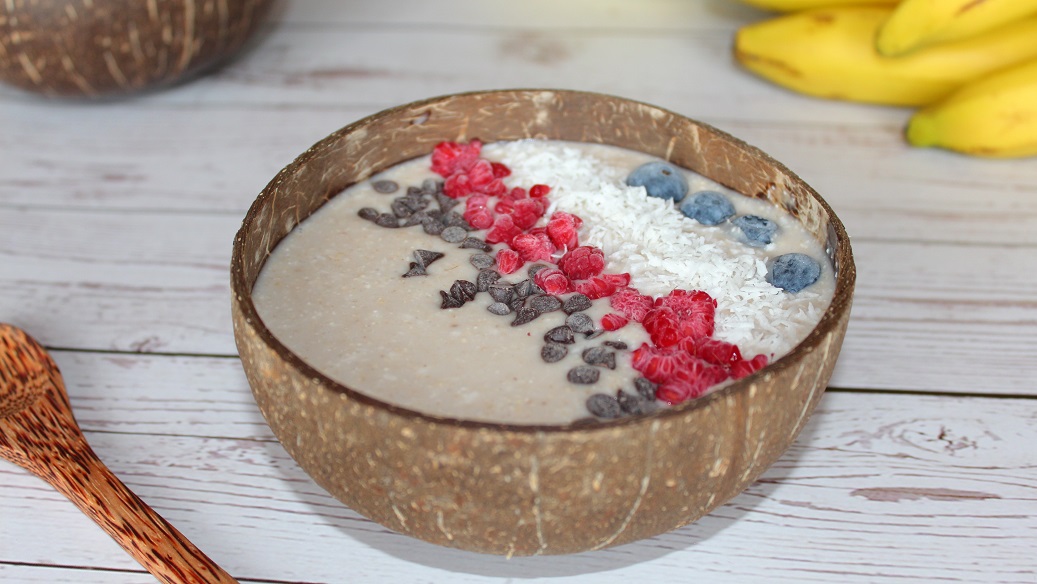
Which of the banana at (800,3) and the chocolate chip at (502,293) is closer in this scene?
the chocolate chip at (502,293)

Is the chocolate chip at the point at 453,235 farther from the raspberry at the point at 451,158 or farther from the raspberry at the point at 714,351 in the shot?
the raspberry at the point at 714,351

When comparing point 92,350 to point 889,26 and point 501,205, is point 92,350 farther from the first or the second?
point 889,26

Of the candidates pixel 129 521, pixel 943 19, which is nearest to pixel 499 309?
pixel 129 521

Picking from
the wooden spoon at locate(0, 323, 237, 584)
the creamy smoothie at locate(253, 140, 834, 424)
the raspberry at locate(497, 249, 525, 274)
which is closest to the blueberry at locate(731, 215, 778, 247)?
the creamy smoothie at locate(253, 140, 834, 424)

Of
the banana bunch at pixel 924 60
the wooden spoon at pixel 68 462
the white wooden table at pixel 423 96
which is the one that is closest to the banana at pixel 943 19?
the banana bunch at pixel 924 60

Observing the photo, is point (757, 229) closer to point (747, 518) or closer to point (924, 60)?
point (747, 518)

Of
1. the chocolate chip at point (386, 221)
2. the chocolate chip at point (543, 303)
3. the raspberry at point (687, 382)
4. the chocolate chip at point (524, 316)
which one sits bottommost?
the chocolate chip at point (386, 221)

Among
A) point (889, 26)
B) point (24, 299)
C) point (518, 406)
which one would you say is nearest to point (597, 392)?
point (518, 406)
